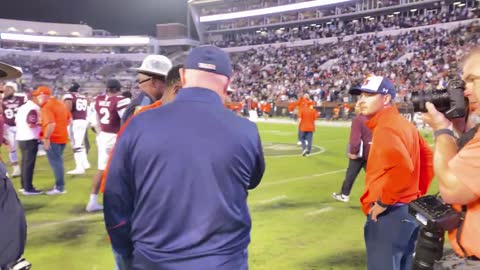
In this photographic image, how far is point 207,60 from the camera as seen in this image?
7.18 feet

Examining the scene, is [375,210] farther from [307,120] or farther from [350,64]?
[350,64]

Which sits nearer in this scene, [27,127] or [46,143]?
[46,143]

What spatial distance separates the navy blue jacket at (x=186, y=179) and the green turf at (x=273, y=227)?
117 inches

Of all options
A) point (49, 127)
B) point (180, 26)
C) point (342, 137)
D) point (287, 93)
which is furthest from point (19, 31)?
point (49, 127)

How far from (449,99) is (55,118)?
7486 mm

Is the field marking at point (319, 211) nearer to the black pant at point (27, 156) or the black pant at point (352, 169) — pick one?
the black pant at point (352, 169)

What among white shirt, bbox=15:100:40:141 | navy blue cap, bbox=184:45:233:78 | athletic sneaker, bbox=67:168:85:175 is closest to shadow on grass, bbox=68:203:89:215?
white shirt, bbox=15:100:40:141

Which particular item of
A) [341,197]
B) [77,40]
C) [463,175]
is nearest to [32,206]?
[341,197]

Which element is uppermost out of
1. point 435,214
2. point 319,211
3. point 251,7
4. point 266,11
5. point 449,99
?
point 251,7

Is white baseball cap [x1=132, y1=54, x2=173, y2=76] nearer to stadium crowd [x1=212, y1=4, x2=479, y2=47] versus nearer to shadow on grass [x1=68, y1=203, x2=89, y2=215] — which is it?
shadow on grass [x1=68, y1=203, x2=89, y2=215]

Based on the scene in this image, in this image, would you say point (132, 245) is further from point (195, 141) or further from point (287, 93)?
point (287, 93)

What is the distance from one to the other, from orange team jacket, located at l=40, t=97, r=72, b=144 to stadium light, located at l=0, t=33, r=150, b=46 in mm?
64554

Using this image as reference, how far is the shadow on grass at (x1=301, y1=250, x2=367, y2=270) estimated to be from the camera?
4986 millimetres

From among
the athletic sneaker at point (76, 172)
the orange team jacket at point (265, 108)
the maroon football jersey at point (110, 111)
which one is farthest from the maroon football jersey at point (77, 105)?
the orange team jacket at point (265, 108)
